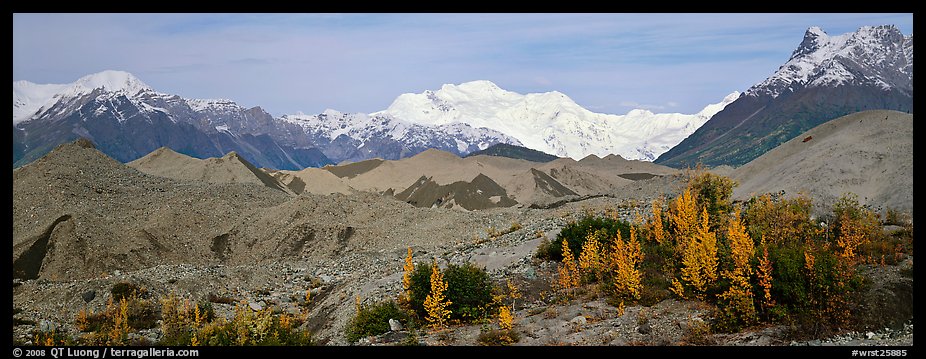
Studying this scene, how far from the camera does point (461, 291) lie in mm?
14094

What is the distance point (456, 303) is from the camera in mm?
13914

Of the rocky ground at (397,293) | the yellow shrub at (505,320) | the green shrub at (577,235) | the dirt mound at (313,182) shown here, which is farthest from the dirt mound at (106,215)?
the dirt mound at (313,182)

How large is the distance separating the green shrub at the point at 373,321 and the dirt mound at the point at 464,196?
54.9m

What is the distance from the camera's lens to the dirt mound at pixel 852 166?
2870 centimetres

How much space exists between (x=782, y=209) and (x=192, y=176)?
64954 mm

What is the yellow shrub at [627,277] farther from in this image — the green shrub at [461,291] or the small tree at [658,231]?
the green shrub at [461,291]

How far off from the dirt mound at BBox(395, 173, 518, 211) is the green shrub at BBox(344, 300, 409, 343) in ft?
180

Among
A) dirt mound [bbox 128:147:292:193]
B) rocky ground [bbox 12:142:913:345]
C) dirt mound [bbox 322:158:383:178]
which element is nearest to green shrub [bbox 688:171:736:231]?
rocky ground [bbox 12:142:913:345]

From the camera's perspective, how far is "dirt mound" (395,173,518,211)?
7188 centimetres

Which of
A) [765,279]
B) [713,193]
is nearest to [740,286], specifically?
[765,279]

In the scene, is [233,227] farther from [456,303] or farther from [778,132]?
[778,132]

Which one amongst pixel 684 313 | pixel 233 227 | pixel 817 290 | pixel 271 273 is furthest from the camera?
pixel 233 227
